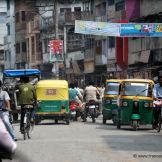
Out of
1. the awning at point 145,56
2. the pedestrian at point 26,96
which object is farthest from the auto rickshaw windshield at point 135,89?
the awning at point 145,56

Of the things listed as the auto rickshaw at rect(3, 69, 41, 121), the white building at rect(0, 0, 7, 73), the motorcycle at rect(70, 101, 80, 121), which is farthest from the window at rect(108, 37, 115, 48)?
the white building at rect(0, 0, 7, 73)

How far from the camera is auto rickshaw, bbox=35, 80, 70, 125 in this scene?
27.1 metres

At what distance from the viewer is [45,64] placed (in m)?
79.9

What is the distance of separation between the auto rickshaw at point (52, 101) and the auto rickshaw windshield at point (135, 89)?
4.77 m

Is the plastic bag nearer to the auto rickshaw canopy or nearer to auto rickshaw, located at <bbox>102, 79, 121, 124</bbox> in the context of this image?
auto rickshaw, located at <bbox>102, 79, 121, 124</bbox>

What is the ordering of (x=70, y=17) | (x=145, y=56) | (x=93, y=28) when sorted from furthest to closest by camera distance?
(x=70, y=17)
(x=145, y=56)
(x=93, y=28)

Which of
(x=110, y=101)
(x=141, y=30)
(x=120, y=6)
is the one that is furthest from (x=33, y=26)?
(x=110, y=101)

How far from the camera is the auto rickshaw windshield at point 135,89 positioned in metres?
22.6

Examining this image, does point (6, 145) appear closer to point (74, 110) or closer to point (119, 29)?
point (74, 110)

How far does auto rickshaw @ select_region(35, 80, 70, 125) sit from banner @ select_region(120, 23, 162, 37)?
1410cm

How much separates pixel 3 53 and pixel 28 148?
302 ft

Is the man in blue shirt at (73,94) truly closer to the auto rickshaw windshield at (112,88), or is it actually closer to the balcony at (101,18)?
the auto rickshaw windshield at (112,88)

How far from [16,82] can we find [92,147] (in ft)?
57.9

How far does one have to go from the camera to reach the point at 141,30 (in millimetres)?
41812
